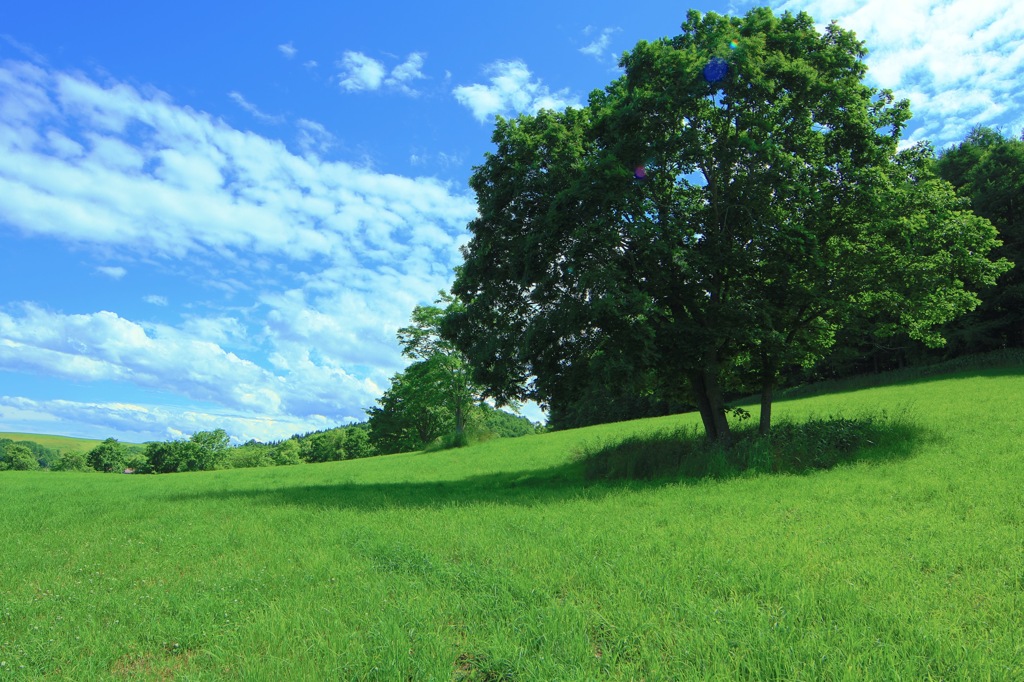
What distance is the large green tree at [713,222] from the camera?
1750cm

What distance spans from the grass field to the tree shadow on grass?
2.21 meters

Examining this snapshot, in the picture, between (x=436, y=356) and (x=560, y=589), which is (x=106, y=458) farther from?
(x=560, y=589)

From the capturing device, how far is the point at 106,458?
9800cm

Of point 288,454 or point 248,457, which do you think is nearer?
point 248,457

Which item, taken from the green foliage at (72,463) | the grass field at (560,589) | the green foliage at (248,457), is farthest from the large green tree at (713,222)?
the green foliage at (72,463)

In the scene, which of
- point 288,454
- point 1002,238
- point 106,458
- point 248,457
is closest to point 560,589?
point 1002,238

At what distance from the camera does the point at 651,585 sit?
609 centimetres

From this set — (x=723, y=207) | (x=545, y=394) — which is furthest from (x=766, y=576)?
(x=723, y=207)

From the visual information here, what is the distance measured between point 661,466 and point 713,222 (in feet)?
29.5

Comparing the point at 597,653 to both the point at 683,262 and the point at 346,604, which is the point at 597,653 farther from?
the point at 683,262

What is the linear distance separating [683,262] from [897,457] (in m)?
8.23

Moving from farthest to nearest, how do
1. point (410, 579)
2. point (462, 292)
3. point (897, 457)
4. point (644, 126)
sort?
point (462, 292) → point (644, 126) → point (897, 457) → point (410, 579)

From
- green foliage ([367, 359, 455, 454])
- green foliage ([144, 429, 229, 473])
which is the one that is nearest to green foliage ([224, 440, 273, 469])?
green foliage ([144, 429, 229, 473])

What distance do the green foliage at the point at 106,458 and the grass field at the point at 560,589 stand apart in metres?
106
